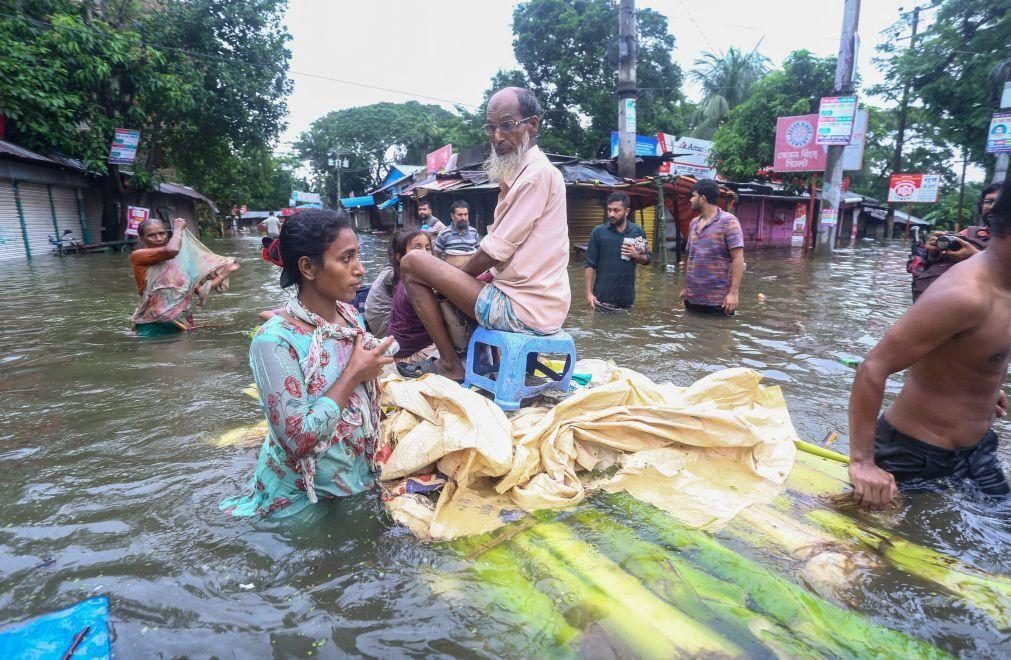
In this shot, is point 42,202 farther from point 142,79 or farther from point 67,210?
point 142,79

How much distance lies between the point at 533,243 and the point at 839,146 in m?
15.2

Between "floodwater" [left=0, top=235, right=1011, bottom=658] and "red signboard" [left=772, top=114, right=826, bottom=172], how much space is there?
45.8 ft

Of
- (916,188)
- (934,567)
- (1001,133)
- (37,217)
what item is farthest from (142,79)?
(916,188)

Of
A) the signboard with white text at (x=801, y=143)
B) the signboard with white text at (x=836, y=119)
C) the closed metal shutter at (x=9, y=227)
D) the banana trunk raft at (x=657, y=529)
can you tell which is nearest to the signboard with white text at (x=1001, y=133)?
the signboard with white text at (x=836, y=119)

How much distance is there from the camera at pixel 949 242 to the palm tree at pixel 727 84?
26693 mm

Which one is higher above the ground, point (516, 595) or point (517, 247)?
point (517, 247)

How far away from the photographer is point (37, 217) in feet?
54.8

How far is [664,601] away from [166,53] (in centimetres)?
2082

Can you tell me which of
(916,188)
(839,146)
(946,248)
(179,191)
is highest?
(839,146)

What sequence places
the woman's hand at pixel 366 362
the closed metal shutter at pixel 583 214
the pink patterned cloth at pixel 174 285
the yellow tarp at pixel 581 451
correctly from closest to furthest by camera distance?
the woman's hand at pixel 366 362
the yellow tarp at pixel 581 451
the pink patterned cloth at pixel 174 285
the closed metal shutter at pixel 583 214

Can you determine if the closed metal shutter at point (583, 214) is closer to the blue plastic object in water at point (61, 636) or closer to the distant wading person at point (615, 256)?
the distant wading person at point (615, 256)

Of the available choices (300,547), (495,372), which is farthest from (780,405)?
(300,547)

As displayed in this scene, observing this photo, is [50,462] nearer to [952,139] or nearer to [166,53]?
[166,53]

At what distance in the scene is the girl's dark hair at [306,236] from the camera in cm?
196
